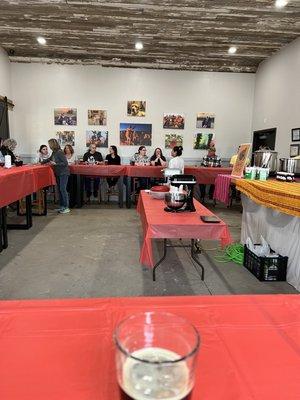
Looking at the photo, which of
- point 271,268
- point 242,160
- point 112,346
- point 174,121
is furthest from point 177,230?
point 174,121

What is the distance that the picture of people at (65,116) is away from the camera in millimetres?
8539

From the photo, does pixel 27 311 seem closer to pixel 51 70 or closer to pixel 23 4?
pixel 23 4

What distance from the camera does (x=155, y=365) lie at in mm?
457

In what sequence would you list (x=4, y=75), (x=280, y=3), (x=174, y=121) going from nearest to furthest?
(x=280, y=3) → (x=4, y=75) → (x=174, y=121)

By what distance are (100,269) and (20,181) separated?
1.85m

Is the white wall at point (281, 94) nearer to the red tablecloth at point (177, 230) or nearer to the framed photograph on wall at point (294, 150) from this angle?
the framed photograph on wall at point (294, 150)

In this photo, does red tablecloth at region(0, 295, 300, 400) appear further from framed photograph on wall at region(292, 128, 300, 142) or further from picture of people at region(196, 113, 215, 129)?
picture of people at region(196, 113, 215, 129)

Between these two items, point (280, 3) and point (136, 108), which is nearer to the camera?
point (280, 3)

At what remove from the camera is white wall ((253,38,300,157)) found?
6.69m

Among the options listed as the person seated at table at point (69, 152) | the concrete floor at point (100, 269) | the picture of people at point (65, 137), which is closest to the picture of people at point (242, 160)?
the concrete floor at point (100, 269)

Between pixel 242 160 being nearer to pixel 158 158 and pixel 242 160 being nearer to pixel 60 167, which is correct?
pixel 60 167

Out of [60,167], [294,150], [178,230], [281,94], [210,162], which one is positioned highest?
[281,94]

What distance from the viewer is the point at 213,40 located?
6949 mm

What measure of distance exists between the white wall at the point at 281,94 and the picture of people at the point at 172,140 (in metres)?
2.12
